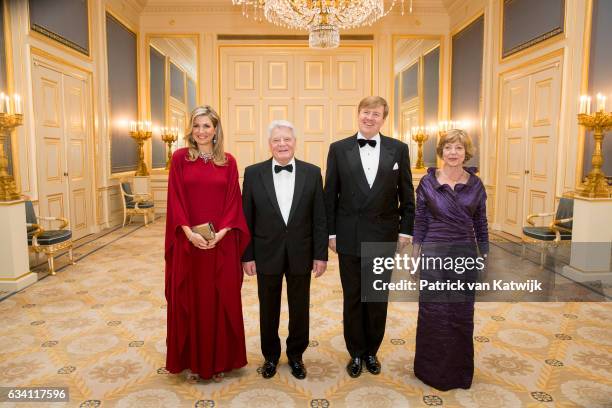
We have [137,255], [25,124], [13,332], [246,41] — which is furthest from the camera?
[246,41]

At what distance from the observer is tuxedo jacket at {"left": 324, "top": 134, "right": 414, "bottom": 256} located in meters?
2.69

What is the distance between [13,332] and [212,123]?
2412 millimetres

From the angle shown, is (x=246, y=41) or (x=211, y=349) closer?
(x=211, y=349)

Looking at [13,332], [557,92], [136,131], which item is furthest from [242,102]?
[13,332]

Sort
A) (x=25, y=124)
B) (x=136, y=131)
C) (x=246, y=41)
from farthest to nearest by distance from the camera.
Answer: (x=246, y=41) → (x=136, y=131) → (x=25, y=124)

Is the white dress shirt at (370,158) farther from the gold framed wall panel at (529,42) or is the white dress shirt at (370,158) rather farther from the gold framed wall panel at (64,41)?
the gold framed wall panel at (64,41)

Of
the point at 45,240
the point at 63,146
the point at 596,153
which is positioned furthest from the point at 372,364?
the point at 63,146

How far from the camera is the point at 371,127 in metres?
2.65

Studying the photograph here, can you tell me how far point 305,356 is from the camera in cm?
316

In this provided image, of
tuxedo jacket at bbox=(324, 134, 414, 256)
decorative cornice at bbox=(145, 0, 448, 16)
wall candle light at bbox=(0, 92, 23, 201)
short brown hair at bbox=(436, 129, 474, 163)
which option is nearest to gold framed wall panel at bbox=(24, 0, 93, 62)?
wall candle light at bbox=(0, 92, 23, 201)

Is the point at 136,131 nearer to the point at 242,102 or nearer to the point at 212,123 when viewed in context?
the point at 242,102

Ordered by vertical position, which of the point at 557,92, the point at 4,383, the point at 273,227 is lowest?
the point at 4,383

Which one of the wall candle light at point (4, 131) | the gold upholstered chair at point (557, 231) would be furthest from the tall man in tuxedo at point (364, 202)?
the wall candle light at point (4, 131)

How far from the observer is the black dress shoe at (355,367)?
9.33 ft
